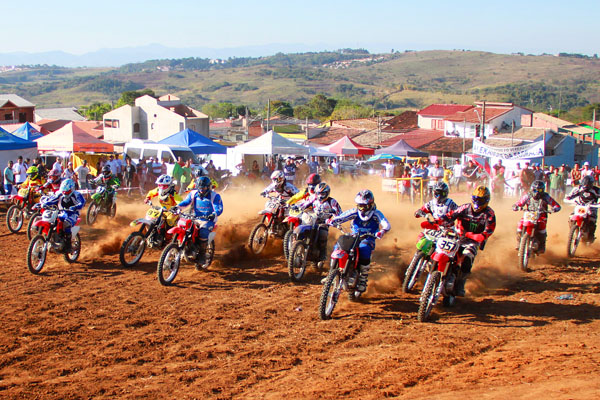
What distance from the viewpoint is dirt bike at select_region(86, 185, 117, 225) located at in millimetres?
17562

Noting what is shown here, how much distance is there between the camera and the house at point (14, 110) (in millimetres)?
87125

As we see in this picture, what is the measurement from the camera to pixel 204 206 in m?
11.9

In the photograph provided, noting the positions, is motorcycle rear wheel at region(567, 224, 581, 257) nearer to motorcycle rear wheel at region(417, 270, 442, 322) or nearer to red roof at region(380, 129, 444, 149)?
motorcycle rear wheel at region(417, 270, 442, 322)

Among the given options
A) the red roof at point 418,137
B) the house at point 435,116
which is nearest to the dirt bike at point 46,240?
the red roof at point 418,137

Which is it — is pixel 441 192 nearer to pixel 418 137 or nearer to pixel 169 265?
pixel 169 265

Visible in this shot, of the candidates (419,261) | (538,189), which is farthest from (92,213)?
(538,189)

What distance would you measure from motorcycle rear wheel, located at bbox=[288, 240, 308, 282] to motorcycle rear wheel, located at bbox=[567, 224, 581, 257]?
6214 millimetres

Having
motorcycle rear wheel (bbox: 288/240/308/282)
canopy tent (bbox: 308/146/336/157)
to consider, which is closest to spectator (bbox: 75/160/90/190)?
canopy tent (bbox: 308/146/336/157)

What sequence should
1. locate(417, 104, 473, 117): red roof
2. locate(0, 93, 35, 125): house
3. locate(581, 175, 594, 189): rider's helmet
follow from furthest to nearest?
locate(417, 104, 473, 117): red roof, locate(0, 93, 35, 125): house, locate(581, 175, 594, 189): rider's helmet

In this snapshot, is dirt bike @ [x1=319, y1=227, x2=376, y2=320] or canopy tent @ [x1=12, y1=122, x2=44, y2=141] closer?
dirt bike @ [x1=319, y1=227, x2=376, y2=320]

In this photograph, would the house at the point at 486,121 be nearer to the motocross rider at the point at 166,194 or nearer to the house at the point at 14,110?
the house at the point at 14,110

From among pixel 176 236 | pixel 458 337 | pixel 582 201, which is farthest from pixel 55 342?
pixel 582 201

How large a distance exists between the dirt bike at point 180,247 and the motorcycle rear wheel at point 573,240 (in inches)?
310

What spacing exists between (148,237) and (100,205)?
6.24 meters
